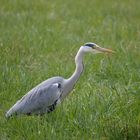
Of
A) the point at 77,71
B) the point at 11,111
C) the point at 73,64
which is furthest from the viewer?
the point at 73,64

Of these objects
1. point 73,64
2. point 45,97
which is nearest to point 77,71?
point 45,97

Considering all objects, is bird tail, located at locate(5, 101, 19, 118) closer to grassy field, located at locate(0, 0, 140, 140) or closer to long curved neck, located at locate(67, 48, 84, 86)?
grassy field, located at locate(0, 0, 140, 140)

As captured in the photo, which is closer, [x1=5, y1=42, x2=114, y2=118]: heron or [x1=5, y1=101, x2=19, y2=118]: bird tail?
[x1=5, y1=101, x2=19, y2=118]: bird tail

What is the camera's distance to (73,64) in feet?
29.5

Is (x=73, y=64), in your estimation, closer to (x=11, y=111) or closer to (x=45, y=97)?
(x=45, y=97)

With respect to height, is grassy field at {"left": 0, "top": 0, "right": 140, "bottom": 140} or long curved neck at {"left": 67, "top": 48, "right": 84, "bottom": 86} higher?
long curved neck at {"left": 67, "top": 48, "right": 84, "bottom": 86}

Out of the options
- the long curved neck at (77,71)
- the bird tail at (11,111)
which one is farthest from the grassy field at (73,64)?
the long curved neck at (77,71)

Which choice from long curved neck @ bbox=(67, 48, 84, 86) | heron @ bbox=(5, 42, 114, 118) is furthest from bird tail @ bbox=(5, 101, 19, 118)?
long curved neck @ bbox=(67, 48, 84, 86)

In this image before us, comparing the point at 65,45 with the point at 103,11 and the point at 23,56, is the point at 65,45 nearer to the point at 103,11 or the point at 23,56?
the point at 23,56

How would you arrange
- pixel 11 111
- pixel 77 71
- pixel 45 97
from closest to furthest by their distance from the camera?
pixel 11 111 < pixel 45 97 < pixel 77 71

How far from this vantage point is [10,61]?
8.70 meters

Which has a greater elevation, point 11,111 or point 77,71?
point 77,71

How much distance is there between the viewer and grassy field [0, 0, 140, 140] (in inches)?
232

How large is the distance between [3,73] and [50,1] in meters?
7.97
